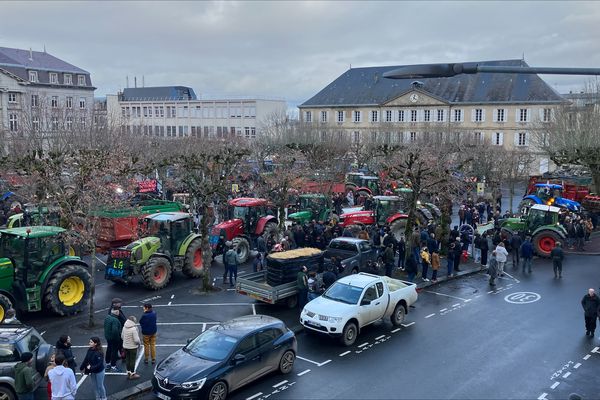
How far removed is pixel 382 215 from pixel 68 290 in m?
16.2

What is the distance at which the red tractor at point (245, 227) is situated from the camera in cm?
2336

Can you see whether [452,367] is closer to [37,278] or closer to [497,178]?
[37,278]

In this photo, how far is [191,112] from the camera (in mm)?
90000

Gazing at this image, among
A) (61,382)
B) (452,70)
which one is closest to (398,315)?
(61,382)

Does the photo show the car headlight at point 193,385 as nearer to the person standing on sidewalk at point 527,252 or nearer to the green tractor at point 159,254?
the green tractor at point 159,254

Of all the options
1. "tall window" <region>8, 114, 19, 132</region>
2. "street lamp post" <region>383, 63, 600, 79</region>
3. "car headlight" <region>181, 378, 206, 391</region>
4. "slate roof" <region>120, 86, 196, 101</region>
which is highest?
"slate roof" <region>120, 86, 196, 101</region>

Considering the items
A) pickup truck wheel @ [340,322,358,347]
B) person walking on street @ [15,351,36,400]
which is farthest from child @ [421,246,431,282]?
person walking on street @ [15,351,36,400]

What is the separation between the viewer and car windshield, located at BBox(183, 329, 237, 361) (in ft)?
37.6

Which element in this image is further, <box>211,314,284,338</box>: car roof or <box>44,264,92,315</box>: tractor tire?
<box>44,264,92,315</box>: tractor tire

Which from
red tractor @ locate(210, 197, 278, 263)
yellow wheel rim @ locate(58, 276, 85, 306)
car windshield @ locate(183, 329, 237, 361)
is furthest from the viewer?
red tractor @ locate(210, 197, 278, 263)

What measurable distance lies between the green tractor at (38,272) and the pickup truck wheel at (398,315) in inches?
361

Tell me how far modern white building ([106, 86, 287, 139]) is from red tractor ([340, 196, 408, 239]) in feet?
173

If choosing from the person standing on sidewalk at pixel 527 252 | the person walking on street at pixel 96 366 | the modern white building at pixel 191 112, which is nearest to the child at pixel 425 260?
the person standing on sidewalk at pixel 527 252

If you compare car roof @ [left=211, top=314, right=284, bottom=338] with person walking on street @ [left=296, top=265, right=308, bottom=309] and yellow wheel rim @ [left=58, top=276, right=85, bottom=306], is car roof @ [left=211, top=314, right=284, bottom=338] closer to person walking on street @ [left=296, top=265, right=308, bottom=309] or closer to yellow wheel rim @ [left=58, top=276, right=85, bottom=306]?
person walking on street @ [left=296, top=265, right=308, bottom=309]
